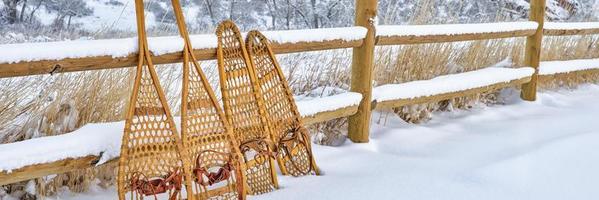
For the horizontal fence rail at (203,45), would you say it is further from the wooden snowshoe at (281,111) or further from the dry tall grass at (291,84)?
the dry tall grass at (291,84)

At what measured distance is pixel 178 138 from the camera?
2.43 m

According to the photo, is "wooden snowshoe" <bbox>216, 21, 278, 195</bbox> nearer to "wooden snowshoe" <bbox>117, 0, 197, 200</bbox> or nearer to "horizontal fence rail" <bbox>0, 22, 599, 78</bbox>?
"horizontal fence rail" <bbox>0, 22, 599, 78</bbox>

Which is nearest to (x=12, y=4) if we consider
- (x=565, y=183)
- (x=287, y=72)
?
(x=287, y=72)

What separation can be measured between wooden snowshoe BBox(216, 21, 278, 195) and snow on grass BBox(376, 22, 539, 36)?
1.10 metres

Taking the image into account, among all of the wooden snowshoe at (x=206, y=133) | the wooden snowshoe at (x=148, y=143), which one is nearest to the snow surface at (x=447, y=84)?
the wooden snowshoe at (x=206, y=133)

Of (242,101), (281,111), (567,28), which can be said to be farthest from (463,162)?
(567,28)

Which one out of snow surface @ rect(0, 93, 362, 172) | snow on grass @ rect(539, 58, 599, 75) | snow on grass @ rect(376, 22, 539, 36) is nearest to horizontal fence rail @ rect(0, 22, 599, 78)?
snow on grass @ rect(376, 22, 539, 36)

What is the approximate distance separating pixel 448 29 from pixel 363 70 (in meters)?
0.94

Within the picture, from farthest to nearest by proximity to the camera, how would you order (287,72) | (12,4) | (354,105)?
(12,4)
(287,72)
(354,105)

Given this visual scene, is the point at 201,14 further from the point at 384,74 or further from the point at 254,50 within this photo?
the point at 254,50

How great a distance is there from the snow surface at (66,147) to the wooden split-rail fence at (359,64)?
0.08ft

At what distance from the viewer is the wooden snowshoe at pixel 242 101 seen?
2812 mm

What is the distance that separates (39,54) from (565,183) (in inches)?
95.0

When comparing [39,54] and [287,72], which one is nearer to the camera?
[39,54]
